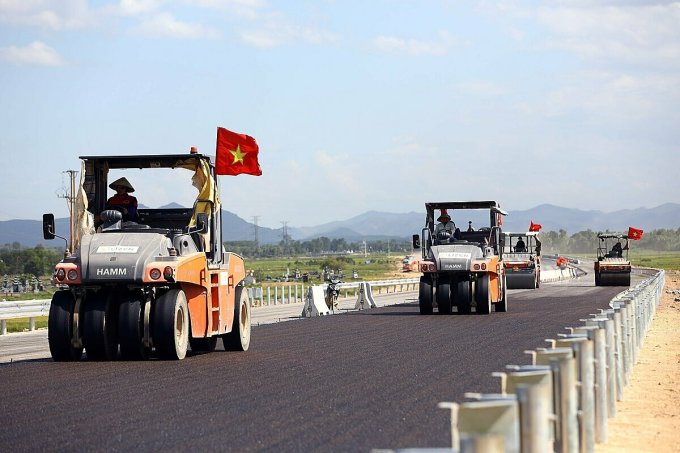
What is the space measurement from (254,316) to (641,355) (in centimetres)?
1860

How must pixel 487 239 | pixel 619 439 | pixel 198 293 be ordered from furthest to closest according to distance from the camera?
pixel 487 239
pixel 198 293
pixel 619 439

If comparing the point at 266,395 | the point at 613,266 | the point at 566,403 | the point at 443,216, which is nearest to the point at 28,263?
the point at 613,266

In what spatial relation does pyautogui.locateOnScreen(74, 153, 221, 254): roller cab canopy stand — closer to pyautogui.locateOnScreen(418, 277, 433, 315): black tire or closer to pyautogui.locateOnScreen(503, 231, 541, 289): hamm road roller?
pyautogui.locateOnScreen(418, 277, 433, 315): black tire

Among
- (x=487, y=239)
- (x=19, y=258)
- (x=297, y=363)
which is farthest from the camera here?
(x=19, y=258)

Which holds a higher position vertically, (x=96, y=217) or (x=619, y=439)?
(x=96, y=217)

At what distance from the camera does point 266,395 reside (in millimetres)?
13828

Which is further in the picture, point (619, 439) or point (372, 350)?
point (372, 350)

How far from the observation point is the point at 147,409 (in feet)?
41.6

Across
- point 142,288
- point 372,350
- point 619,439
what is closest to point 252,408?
point 619,439

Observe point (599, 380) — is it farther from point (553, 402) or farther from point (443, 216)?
point (443, 216)

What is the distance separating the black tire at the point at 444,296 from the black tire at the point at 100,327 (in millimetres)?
16299

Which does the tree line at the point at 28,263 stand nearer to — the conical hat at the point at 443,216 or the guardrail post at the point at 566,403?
the conical hat at the point at 443,216

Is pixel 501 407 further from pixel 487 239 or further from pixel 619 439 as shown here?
pixel 487 239

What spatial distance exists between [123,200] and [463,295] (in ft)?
49.8
